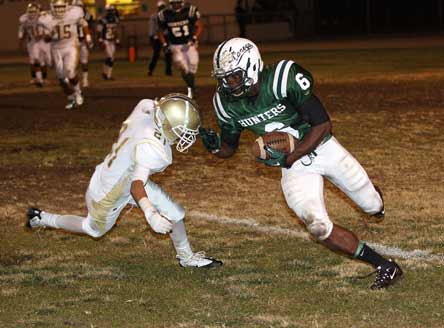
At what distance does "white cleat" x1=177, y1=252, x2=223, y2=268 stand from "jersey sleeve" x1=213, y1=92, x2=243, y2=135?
85 cm

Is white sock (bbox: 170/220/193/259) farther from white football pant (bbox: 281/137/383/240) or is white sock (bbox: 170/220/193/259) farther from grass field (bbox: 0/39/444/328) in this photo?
white football pant (bbox: 281/137/383/240)

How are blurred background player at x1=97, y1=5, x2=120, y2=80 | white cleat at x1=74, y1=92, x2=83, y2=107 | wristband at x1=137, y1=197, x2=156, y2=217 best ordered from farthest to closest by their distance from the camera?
blurred background player at x1=97, y1=5, x2=120, y2=80
white cleat at x1=74, y1=92, x2=83, y2=107
wristband at x1=137, y1=197, x2=156, y2=217

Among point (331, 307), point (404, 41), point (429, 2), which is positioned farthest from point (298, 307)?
point (429, 2)

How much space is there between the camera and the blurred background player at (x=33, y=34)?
20.2 m

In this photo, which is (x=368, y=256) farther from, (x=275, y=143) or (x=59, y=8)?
(x=59, y=8)

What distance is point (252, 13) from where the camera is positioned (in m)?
38.9

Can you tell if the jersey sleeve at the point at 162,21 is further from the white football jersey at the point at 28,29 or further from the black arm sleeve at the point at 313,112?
the black arm sleeve at the point at 313,112

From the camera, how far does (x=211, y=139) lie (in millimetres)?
6242

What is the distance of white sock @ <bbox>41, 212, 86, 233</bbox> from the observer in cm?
657

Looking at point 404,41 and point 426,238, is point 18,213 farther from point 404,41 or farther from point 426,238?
point 404,41

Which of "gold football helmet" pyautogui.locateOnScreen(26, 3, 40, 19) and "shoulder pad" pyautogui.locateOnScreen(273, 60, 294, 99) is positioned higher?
"shoulder pad" pyautogui.locateOnScreen(273, 60, 294, 99)

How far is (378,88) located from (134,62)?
12589 millimetres

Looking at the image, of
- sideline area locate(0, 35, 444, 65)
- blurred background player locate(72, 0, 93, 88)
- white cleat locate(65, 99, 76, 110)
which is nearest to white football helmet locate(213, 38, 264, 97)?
white cleat locate(65, 99, 76, 110)

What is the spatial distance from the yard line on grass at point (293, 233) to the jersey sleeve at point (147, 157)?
1744 millimetres
